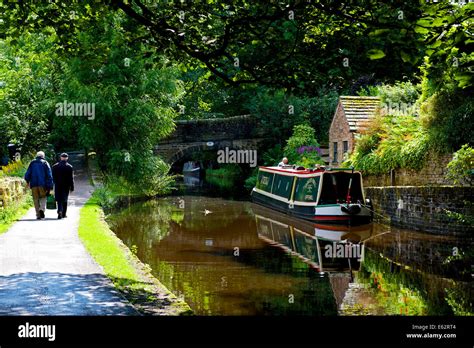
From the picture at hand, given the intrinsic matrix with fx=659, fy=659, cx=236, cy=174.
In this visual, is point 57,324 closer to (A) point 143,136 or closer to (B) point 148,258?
(B) point 148,258

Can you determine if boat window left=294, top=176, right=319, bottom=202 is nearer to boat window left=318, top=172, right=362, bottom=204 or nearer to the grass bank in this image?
boat window left=318, top=172, right=362, bottom=204

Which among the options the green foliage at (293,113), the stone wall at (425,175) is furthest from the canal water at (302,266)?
the green foliage at (293,113)

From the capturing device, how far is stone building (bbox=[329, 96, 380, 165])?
87.4 feet

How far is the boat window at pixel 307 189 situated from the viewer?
21453mm

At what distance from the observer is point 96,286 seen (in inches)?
336

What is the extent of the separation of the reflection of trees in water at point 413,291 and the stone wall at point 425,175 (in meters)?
6.05

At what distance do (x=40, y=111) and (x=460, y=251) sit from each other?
20.9 meters

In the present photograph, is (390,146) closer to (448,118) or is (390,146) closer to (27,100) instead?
(448,118)

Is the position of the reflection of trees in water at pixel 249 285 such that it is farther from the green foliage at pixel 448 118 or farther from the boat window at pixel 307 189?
the boat window at pixel 307 189

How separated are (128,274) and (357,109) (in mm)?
18872

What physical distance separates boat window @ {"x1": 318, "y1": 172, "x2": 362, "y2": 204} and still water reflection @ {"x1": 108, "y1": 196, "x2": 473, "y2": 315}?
125 centimetres

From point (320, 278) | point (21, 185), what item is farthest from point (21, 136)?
point (320, 278)

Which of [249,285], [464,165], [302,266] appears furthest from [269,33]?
[464,165]

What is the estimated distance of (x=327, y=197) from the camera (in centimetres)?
2130
